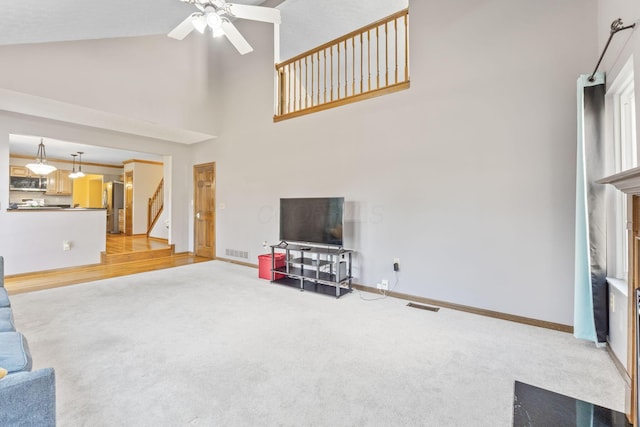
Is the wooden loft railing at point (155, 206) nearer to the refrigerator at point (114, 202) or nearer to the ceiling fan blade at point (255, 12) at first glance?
the refrigerator at point (114, 202)

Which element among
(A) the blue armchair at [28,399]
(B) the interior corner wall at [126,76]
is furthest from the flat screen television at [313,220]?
(A) the blue armchair at [28,399]

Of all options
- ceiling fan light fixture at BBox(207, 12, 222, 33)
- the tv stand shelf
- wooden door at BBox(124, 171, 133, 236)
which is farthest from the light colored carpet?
wooden door at BBox(124, 171, 133, 236)

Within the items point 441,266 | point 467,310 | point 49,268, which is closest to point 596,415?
point 467,310

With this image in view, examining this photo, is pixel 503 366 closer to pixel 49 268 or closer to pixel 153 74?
pixel 153 74

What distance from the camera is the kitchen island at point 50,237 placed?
4.55 m

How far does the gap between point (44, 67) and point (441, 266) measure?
5751 mm

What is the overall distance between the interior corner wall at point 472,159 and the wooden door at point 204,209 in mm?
2779

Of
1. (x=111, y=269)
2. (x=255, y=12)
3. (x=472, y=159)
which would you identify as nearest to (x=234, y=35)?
(x=255, y=12)

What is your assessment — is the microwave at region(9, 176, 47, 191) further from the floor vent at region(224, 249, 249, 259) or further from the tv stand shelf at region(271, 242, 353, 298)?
the tv stand shelf at region(271, 242, 353, 298)

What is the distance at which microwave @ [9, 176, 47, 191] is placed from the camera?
7.56 m

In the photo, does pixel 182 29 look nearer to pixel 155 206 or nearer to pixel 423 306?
pixel 423 306

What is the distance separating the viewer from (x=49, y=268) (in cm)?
492

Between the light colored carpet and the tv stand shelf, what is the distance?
422mm

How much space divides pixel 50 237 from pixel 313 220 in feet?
14.9
